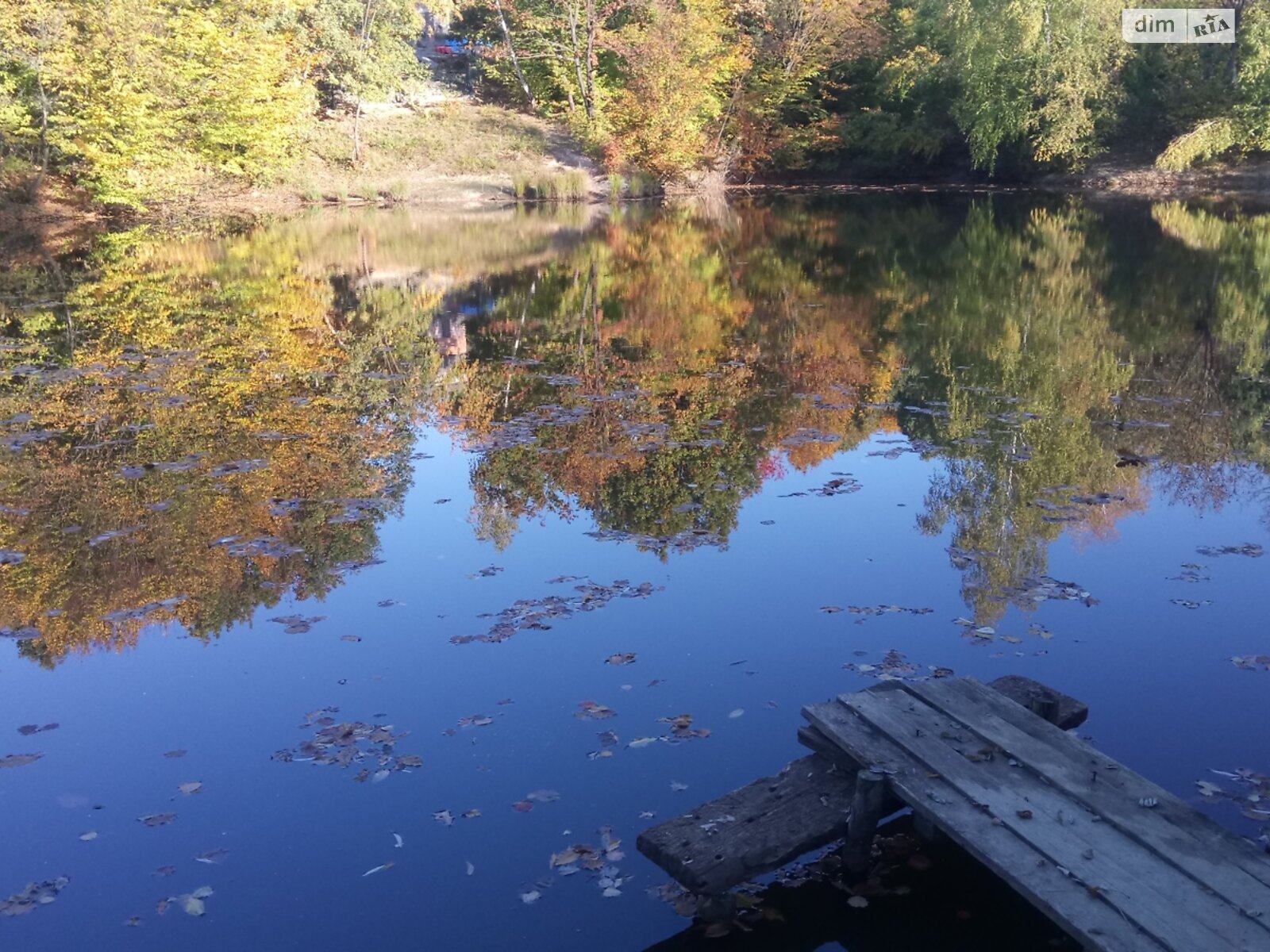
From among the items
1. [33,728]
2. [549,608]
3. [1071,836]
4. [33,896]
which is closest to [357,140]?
[549,608]

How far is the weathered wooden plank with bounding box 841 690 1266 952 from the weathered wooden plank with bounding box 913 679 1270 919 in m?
0.05

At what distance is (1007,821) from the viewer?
430 centimetres

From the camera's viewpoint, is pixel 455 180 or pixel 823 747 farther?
pixel 455 180

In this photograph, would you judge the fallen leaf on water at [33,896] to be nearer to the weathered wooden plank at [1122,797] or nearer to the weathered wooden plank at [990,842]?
the weathered wooden plank at [990,842]

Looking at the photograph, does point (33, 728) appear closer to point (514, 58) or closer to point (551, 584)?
point (551, 584)

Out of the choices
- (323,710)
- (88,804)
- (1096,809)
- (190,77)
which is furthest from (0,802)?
(190,77)

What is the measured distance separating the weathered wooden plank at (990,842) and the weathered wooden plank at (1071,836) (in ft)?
0.13

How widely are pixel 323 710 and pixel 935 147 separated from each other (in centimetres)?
4211

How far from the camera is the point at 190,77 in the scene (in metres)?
33.5

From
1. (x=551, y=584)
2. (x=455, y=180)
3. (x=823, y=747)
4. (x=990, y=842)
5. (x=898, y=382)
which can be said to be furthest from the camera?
(x=455, y=180)

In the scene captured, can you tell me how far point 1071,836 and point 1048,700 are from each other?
4.03ft

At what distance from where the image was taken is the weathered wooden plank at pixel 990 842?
373cm

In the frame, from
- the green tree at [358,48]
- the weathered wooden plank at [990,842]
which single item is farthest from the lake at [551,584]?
the green tree at [358,48]

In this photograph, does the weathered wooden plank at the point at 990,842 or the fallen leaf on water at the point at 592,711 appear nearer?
the weathered wooden plank at the point at 990,842
